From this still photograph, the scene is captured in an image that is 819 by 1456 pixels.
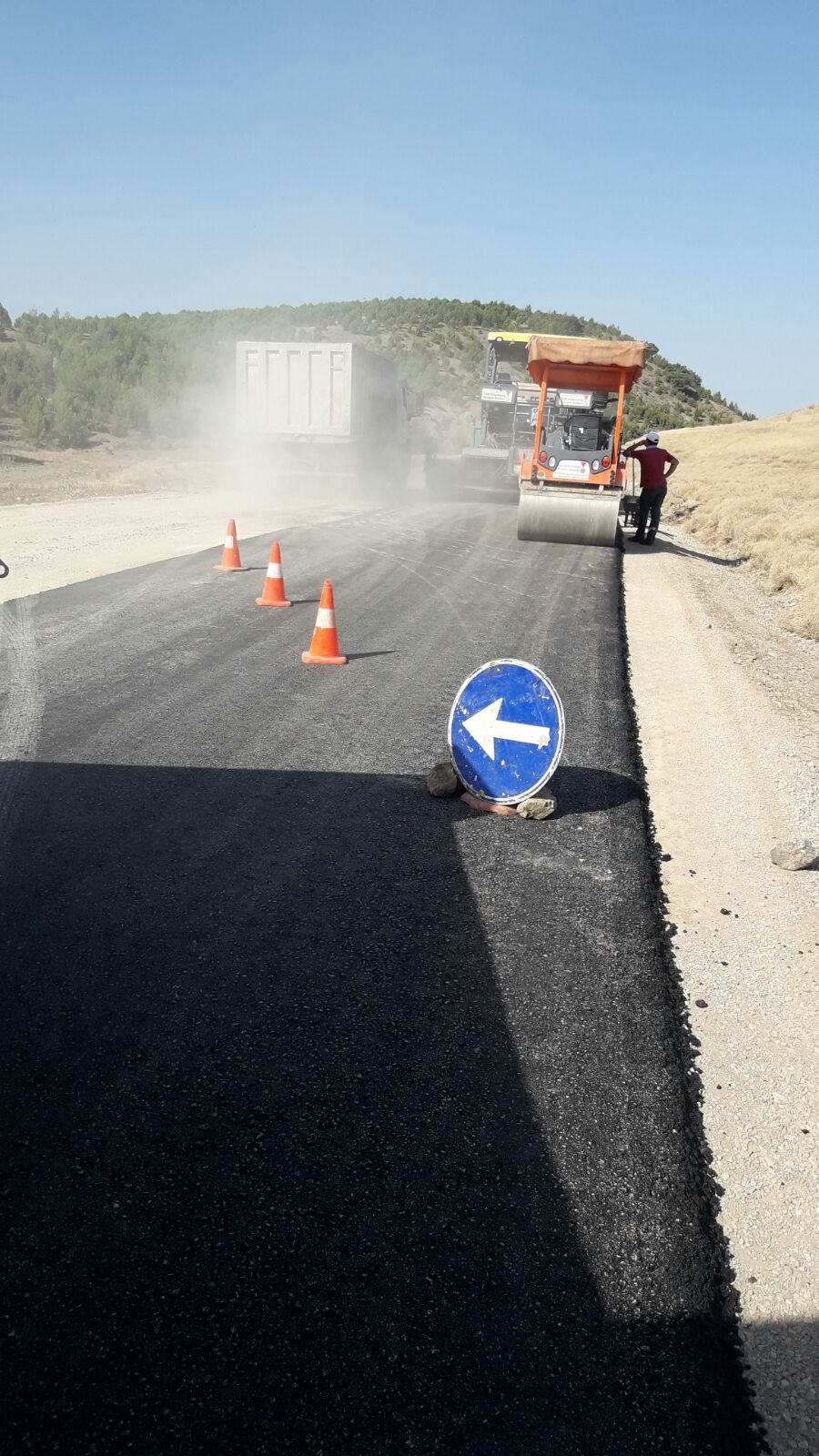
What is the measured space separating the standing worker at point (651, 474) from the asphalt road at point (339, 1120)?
1037 cm

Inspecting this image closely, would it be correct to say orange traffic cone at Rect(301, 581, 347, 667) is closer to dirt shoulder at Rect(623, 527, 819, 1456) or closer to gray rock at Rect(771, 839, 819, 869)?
dirt shoulder at Rect(623, 527, 819, 1456)

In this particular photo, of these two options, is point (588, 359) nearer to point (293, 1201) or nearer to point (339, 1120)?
point (339, 1120)

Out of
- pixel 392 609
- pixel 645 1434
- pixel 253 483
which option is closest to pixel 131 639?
pixel 392 609

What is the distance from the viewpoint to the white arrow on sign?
15.6 ft

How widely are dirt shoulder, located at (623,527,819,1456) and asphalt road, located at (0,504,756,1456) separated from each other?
4.8 inches

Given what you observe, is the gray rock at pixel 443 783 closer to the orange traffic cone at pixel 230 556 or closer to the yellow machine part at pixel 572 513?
the orange traffic cone at pixel 230 556

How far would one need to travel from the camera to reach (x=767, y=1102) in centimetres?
293

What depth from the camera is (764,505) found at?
67.3 feet

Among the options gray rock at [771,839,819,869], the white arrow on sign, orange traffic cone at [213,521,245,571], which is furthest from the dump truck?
gray rock at [771,839,819,869]

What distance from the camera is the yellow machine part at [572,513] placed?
45.7 feet

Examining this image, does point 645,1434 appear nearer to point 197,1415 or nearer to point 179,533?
point 197,1415

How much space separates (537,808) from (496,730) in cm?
46

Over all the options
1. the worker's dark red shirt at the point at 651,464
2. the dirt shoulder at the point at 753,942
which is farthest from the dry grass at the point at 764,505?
the dirt shoulder at the point at 753,942

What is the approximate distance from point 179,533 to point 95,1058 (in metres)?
12.9
